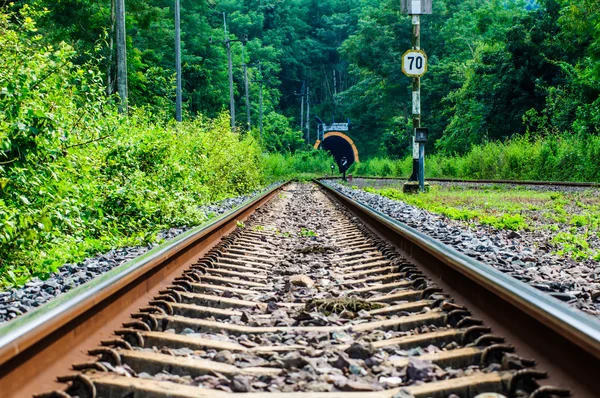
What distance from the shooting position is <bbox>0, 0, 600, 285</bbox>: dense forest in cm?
570

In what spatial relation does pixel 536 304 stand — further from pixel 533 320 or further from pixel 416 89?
pixel 416 89

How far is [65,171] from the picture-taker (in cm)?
624

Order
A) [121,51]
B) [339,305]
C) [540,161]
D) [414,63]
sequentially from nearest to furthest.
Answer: [339,305], [121,51], [414,63], [540,161]

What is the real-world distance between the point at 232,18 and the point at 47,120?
262ft

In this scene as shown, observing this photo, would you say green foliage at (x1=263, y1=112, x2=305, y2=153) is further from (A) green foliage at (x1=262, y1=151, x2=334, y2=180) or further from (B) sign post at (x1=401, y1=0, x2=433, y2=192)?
(B) sign post at (x1=401, y1=0, x2=433, y2=192)

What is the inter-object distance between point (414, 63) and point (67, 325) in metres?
14.9

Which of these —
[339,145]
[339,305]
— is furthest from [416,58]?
[339,145]

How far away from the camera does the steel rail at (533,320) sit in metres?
2.25

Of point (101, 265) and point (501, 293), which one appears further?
point (101, 265)

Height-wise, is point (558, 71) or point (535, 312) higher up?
point (558, 71)

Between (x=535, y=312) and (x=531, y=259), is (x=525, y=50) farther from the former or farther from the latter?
(x=535, y=312)

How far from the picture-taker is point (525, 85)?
3212 cm

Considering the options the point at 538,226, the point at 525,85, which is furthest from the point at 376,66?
the point at 538,226

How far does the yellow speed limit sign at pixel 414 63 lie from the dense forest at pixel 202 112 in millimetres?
5210
